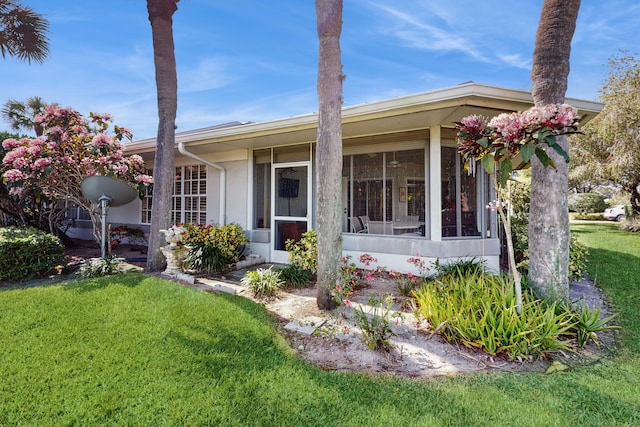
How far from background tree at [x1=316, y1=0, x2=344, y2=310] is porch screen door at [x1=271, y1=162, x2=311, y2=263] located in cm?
323

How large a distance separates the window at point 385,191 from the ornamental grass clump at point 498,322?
2.51 m

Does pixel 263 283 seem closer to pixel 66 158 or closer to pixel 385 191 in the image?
pixel 385 191

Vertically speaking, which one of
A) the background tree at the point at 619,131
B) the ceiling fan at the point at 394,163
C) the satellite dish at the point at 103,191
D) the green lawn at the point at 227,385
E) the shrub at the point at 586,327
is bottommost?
the green lawn at the point at 227,385

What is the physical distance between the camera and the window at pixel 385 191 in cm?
627

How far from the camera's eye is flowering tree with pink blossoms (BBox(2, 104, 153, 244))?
6449mm

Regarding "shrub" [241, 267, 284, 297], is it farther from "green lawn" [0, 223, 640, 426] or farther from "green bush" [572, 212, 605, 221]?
"green bush" [572, 212, 605, 221]

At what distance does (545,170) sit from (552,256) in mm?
1099

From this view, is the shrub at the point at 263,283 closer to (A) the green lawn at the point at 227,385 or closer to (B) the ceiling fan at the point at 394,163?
(A) the green lawn at the point at 227,385

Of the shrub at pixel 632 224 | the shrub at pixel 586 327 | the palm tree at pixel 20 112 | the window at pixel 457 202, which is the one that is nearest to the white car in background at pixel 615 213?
→ the shrub at pixel 632 224

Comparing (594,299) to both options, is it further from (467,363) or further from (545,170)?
(467,363)

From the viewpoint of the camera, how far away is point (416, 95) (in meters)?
4.71

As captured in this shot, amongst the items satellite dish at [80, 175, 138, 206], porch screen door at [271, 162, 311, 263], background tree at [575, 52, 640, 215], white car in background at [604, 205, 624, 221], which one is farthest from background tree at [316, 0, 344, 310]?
white car in background at [604, 205, 624, 221]

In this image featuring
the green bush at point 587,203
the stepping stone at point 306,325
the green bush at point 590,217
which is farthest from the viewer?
the green bush at point 587,203

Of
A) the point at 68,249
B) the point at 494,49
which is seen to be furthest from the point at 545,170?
the point at 68,249
